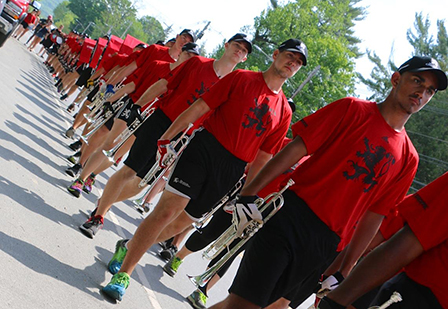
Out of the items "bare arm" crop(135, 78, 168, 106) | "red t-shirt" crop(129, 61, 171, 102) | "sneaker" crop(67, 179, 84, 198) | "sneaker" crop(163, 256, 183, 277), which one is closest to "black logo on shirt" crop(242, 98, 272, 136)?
"bare arm" crop(135, 78, 168, 106)

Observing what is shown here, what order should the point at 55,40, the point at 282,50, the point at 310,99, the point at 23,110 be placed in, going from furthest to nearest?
the point at 310,99
the point at 55,40
the point at 23,110
the point at 282,50

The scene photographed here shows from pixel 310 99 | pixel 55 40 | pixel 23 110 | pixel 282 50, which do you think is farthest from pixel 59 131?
pixel 310 99

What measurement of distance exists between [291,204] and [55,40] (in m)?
30.9

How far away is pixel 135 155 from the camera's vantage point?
280 inches

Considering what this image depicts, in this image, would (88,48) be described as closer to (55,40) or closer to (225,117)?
(55,40)

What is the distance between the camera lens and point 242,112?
5.70m

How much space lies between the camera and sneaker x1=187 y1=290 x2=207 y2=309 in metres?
6.62

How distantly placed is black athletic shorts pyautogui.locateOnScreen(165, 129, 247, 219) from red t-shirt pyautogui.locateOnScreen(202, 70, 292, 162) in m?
0.07

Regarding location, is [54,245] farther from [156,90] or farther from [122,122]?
[122,122]

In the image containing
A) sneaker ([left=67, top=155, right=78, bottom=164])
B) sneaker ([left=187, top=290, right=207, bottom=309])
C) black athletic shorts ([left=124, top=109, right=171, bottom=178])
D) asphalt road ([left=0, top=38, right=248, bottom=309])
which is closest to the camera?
asphalt road ([left=0, top=38, right=248, bottom=309])

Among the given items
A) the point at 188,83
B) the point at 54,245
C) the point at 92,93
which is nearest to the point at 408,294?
the point at 54,245

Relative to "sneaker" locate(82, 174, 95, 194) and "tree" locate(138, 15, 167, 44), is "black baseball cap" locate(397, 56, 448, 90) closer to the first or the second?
"sneaker" locate(82, 174, 95, 194)

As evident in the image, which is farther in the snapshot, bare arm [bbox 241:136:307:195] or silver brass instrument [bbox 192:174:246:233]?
silver brass instrument [bbox 192:174:246:233]

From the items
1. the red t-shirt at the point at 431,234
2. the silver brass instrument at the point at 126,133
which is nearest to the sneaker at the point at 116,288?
the red t-shirt at the point at 431,234
